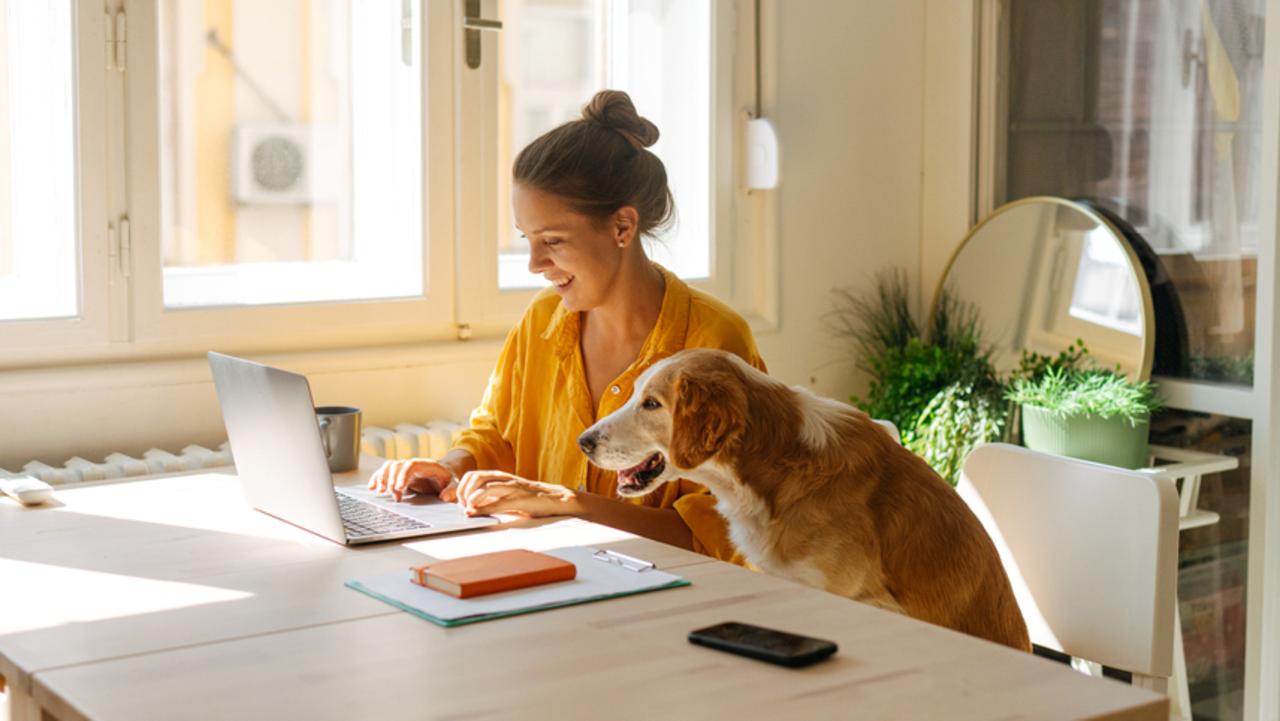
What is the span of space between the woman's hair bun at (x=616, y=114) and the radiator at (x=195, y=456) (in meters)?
0.59

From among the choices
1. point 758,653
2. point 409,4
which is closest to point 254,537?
point 758,653

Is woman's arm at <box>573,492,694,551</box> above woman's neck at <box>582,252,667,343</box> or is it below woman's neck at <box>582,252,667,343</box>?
below

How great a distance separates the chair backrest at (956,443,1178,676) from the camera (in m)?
1.73

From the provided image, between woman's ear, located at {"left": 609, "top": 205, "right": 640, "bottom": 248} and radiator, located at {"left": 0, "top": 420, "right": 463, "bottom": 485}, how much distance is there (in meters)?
0.45

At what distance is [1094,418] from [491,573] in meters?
1.82

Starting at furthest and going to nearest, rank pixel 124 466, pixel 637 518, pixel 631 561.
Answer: pixel 124 466 → pixel 637 518 → pixel 631 561

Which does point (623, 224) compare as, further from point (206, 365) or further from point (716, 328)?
point (206, 365)

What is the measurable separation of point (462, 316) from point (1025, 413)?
49.0 inches

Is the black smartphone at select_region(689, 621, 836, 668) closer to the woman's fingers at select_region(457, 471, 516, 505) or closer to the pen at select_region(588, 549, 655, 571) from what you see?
the pen at select_region(588, 549, 655, 571)

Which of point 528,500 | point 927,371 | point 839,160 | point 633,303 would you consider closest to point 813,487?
point 528,500

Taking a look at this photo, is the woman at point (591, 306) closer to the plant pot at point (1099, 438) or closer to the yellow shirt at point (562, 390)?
the yellow shirt at point (562, 390)

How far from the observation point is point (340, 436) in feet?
7.22

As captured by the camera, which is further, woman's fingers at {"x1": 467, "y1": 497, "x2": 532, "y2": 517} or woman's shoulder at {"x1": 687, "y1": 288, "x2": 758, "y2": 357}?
woman's shoulder at {"x1": 687, "y1": 288, "x2": 758, "y2": 357}

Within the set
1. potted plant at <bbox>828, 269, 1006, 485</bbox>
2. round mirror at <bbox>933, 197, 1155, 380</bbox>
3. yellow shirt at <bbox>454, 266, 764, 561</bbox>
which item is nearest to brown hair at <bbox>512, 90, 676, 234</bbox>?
yellow shirt at <bbox>454, 266, 764, 561</bbox>
